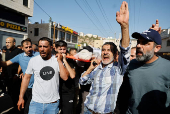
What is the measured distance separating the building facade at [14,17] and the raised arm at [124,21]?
12.9 metres

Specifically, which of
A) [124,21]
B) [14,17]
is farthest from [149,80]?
[14,17]

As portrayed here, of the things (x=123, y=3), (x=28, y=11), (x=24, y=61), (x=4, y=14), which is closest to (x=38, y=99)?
(x=24, y=61)

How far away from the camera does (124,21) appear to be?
1456 millimetres

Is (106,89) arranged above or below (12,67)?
below

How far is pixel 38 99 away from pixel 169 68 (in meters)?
2.26

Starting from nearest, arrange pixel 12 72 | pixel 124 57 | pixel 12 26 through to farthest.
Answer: pixel 124 57 < pixel 12 72 < pixel 12 26

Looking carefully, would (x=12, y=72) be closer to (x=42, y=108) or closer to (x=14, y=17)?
(x=42, y=108)

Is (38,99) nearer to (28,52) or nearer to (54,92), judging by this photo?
(54,92)

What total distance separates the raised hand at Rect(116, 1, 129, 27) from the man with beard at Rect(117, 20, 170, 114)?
29 centimetres

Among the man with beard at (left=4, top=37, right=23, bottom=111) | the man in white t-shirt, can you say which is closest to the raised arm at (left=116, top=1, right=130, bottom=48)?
the man in white t-shirt

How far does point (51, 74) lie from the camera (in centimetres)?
237

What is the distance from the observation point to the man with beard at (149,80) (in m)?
1.44

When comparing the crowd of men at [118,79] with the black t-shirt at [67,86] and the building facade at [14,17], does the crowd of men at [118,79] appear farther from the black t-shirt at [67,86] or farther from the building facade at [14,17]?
the building facade at [14,17]

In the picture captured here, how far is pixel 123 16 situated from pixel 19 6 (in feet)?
47.4
